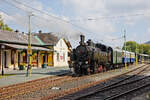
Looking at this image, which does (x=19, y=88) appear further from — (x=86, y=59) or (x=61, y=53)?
(x=61, y=53)

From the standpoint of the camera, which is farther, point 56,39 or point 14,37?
point 56,39

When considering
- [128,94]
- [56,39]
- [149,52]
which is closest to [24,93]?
[128,94]

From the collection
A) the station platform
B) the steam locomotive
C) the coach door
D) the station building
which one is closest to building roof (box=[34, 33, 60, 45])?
the station building

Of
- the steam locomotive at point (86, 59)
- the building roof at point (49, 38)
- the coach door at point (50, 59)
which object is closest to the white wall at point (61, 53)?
the coach door at point (50, 59)

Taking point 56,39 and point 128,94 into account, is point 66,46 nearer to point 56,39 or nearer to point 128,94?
point 56,39

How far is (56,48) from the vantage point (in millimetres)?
36344

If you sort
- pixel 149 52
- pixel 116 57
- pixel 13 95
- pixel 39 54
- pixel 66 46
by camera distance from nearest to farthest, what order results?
pixel 13 95, pixel 116 57, pixel 39 54, pixel 66 46, pixel 149 52

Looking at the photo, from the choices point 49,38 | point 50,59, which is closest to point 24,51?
point 50,59

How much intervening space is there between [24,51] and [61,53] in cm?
1083

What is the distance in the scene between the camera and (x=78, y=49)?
64.4 feet

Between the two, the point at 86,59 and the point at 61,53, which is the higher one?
the point at 61,53

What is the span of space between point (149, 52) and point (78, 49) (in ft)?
307

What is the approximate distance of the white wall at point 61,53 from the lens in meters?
36.3

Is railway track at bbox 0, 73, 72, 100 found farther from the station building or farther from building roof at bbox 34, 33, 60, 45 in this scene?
Answer: building roof at bbox 34, 33, 60, 45
